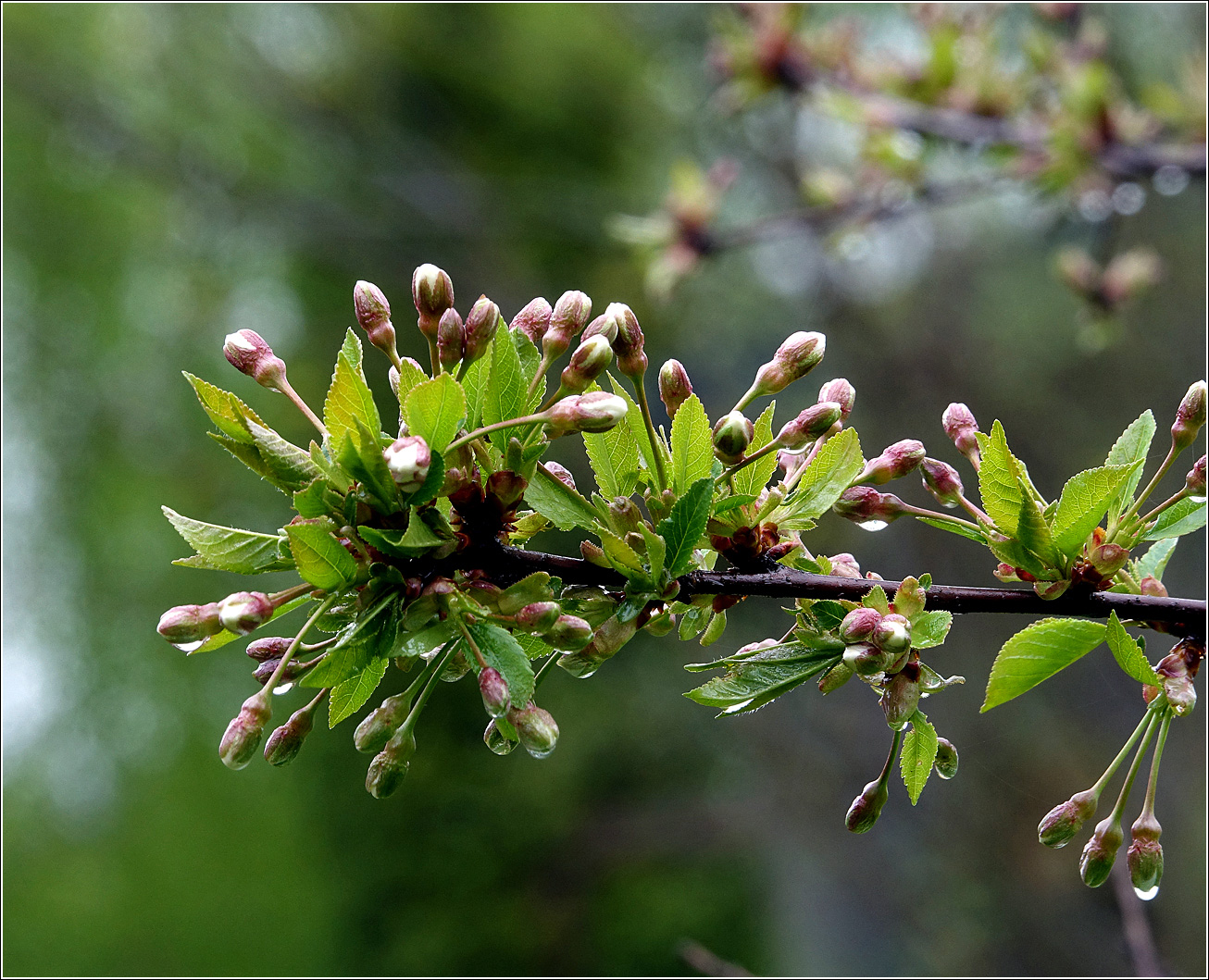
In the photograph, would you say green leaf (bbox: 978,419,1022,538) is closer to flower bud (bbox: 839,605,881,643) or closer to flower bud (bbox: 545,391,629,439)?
flower bud (bbox: 839,605,881,643)

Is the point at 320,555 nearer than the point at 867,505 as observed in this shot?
Yes

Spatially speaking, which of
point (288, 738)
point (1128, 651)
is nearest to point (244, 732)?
point (288, 738)

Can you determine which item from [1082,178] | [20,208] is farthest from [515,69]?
[1082,178]

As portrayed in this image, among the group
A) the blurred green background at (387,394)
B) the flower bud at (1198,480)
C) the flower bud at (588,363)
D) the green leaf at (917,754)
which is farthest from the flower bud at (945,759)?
the blurred green background at (387,394)

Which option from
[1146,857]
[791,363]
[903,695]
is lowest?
[1146,857]

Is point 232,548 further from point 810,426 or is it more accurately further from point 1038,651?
point 1038,651

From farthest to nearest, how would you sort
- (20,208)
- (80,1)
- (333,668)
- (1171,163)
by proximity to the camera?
1. (20,208)
2. (80,1)
3. (1171,163)
4. (333,668)

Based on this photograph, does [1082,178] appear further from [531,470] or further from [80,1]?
[80,1]
